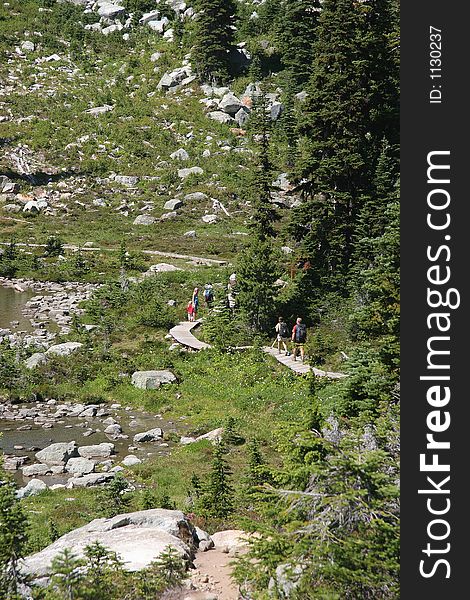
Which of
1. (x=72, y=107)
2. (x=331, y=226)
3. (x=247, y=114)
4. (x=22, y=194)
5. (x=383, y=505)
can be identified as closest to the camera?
(x=383, y=505)

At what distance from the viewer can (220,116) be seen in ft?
209

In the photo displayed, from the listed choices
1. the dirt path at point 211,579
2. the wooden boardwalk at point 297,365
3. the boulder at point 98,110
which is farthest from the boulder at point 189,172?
the dirt path at point 211,579

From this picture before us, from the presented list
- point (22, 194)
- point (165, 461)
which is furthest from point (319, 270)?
point (22, 194)

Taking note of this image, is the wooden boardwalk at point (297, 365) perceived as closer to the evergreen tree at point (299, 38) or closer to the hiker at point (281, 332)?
the hiker at point (281, 332)

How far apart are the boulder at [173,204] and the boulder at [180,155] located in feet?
26.1

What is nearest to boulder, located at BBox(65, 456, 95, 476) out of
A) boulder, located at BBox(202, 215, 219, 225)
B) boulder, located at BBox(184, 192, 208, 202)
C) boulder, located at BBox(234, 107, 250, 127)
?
boulder, located at BBox(202, 215, 219, 225)

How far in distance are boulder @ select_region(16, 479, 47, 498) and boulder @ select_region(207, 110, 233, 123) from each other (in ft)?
176

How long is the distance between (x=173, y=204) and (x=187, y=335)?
28.0 meters

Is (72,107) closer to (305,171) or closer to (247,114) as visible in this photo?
(247,114)

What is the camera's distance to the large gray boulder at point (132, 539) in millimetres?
8148

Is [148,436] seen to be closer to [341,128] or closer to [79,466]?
[79,466]

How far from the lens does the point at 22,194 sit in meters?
56.3

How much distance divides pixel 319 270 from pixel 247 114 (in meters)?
40.9

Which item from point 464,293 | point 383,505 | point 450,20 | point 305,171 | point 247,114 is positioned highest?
point 247,114
